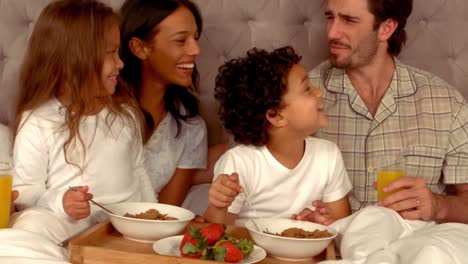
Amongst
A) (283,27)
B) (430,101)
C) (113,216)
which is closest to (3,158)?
(113,216)

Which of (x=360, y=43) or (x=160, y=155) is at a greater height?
(x=360, y=43)

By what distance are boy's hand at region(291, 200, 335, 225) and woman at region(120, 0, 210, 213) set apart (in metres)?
0.66

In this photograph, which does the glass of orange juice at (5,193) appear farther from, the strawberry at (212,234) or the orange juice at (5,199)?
the strawberry at (212,234)

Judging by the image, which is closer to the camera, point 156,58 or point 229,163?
point 229,163

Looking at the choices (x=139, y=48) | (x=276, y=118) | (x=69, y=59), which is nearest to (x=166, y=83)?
(x=139, y=48)

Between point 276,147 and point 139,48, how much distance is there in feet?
2.14

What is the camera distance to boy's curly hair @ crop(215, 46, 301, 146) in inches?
77.4

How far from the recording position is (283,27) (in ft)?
8.21

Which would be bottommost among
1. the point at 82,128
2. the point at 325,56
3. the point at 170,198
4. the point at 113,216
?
the point at 170,198

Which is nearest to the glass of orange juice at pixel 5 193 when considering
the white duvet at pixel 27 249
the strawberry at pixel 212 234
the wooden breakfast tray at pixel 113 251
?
the white duvet at pixel 27 249

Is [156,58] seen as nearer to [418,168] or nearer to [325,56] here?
[325,56]

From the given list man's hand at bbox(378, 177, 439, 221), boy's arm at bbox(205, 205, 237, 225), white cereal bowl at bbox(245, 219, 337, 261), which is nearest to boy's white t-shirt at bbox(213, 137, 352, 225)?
boy's arm at bbox(205, 205, 237, 225)

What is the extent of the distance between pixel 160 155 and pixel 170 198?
0.15 meters

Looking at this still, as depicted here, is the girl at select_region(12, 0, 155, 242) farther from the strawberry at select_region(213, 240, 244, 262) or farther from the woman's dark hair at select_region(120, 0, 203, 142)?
the strawberry at select_region(213, 240, 244, 262)
